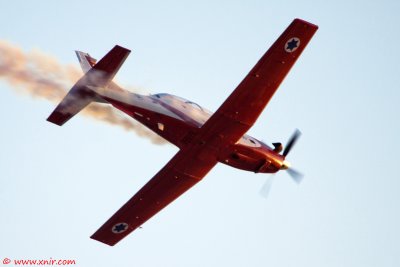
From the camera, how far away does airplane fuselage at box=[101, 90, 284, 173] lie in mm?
20656

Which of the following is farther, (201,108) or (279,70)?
→ (201,108)

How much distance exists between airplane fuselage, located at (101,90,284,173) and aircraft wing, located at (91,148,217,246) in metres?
0.58

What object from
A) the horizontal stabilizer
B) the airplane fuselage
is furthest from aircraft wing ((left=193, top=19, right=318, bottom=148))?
the horizontal stabilizer

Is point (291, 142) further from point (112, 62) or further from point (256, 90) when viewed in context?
point (112, 62)

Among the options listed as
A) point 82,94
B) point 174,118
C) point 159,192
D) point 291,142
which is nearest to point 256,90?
point 174,118

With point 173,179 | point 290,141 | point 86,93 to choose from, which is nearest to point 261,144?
point 290,141

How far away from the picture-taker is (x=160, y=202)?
23.4 meters

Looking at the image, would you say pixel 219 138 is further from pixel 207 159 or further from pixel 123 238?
pixel 123 238

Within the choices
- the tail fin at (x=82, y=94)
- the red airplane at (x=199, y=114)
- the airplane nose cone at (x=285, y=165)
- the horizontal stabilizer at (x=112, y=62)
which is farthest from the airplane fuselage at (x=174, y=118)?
the airplane nose cone at (x=285, y=165)

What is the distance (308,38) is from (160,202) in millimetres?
7331

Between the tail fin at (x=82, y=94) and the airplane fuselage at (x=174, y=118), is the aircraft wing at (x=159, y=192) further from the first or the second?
the tail fin at (x=82, y=94)

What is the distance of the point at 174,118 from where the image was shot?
2070cm

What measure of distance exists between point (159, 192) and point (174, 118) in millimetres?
3267

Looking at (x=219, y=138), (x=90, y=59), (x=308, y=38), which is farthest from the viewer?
(x=90, y=59)
